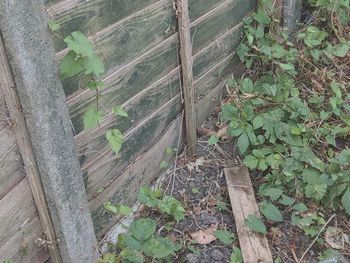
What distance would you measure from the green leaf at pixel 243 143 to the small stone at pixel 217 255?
2.08 feet

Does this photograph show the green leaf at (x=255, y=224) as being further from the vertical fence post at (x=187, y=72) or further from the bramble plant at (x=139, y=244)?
the vertical fence post at (x=187, y=72)

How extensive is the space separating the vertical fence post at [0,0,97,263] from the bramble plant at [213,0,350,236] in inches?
37.7

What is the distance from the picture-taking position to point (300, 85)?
3611 millimetres

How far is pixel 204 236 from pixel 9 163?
3.95ft

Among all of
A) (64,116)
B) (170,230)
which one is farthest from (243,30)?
(64,116)

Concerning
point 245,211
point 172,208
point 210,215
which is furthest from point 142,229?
point 245,211

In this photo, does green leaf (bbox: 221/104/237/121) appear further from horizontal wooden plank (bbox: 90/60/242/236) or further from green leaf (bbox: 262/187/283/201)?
green leaf (bbox: 262/187/283/201)

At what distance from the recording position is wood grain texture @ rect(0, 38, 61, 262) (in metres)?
1.79

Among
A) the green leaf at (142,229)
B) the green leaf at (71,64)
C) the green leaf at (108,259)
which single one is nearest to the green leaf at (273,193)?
the green leaf at (142,229)

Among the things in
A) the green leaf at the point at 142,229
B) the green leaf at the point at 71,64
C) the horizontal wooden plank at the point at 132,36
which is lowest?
the green leaf at the point at 142,229

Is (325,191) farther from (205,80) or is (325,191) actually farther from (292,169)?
(205,80)

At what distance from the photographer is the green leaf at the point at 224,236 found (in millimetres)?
2662

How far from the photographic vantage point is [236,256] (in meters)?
2.60

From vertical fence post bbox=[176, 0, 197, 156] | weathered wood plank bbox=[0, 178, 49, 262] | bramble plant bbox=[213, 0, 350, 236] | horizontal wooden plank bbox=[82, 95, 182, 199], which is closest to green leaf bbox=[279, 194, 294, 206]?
bramble plant bbox=[213, 0, 350, 236]
